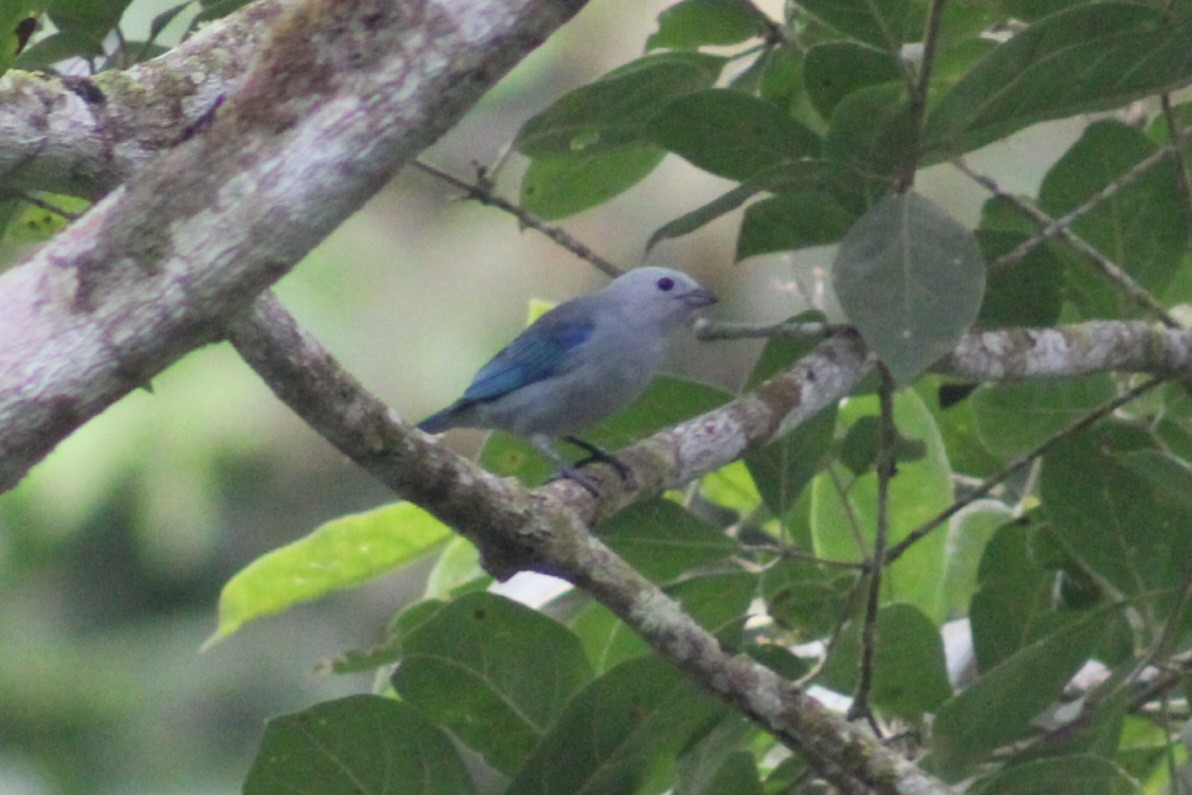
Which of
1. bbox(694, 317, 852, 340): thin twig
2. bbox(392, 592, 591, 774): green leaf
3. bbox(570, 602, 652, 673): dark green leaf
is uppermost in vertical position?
bbox(694, 317, 852, 340): thin twig

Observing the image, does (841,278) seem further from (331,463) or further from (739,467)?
(331,463)

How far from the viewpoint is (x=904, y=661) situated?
2.64 meters

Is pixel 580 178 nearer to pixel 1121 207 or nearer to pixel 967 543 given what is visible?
pixel 1121 207

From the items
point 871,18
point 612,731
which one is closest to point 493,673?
point 612,731

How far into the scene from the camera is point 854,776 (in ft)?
7.16

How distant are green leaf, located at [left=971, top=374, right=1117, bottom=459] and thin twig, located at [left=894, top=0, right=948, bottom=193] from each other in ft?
2.39

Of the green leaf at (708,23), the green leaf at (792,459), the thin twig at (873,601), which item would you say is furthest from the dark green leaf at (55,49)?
the thin twig at (873,601)

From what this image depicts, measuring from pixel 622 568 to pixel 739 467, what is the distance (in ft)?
4.19

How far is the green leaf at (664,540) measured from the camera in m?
2.72

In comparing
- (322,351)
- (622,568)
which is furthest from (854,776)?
(322,351)

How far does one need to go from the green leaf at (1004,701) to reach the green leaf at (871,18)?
108cm

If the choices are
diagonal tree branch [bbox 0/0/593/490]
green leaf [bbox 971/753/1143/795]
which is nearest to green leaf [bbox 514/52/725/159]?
diagonal tree branch [bbox 0/0/593/490]

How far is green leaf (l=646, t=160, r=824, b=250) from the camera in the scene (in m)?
2.47

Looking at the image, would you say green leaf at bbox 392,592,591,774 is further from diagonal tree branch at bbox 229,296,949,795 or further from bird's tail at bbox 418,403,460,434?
bird's tail at bbox 418,403,460,434
